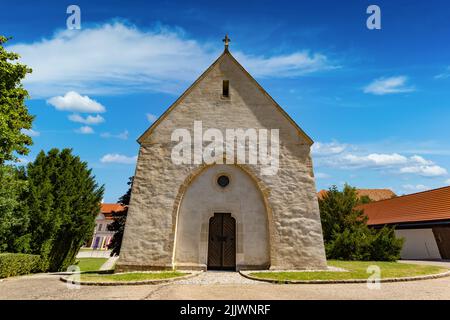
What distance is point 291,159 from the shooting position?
43.3 feet

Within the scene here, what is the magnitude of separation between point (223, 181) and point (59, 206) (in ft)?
35.9

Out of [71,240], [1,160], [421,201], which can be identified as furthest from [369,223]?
[1,160]

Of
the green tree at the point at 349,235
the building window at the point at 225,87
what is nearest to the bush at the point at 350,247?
the green tree at the point at 349,235

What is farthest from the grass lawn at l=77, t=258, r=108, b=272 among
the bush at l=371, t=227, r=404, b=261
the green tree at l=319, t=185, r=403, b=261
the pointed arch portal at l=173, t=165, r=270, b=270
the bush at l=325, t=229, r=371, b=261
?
the bush at l=371, t=227, r=404, b=261

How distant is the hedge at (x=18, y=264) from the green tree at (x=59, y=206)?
2.29 ft

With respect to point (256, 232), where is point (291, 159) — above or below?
above

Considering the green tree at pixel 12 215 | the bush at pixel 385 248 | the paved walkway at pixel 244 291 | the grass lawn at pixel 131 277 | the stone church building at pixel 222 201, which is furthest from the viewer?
the bush at pixel 385 248

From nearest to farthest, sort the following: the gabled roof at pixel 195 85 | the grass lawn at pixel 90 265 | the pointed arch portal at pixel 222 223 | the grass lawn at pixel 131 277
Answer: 1. the grass lawn at pixel 131 277
2. the pointed arch portal at pixel 222 223
3. the gabled roof at pixel 195 85
4. the grass lawn at pixel 90 265

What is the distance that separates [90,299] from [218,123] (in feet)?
30.5

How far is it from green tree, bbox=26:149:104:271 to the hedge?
699mm

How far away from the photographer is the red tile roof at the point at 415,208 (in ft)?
72.9

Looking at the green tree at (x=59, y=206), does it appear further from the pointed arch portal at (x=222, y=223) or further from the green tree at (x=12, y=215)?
the pointed arch portal at (x=222, y=223)

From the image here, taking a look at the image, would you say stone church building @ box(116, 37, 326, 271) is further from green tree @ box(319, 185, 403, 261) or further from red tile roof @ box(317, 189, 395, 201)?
red tile roof @ box(317, 189, 395, 201)
